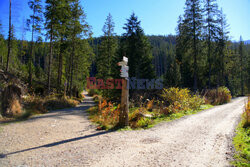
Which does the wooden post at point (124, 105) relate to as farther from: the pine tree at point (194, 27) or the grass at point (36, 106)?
the pine tree at point (194, 27)

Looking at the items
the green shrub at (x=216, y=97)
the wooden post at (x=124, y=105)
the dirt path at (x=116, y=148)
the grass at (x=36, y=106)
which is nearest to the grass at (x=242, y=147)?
the dirt path at (x=116, y=148)

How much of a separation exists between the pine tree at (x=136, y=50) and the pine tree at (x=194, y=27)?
24.0 feet

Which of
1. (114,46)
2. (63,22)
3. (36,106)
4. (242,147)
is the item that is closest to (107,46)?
(114,46)

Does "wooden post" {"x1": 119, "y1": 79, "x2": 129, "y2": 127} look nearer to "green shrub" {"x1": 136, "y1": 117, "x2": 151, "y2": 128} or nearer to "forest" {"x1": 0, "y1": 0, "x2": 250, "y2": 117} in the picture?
"green shrub" {"x1": 136, "y1": 117, "x2": 151, "y2": 128}

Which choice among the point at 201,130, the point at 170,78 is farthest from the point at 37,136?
the point at 170,78

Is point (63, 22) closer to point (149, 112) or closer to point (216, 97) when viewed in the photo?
point (149, 112)

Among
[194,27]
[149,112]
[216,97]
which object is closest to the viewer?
[149,112]

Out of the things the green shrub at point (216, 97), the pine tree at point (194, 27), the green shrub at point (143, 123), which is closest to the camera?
the green shrub at point (143, 123)

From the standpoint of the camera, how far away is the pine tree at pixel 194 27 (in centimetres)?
2044

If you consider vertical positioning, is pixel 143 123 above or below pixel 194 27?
below

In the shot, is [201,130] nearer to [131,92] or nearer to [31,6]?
[131,92]

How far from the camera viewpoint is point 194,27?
2039 cm

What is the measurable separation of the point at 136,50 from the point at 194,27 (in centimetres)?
948

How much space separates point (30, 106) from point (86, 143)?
8177 millimetres
